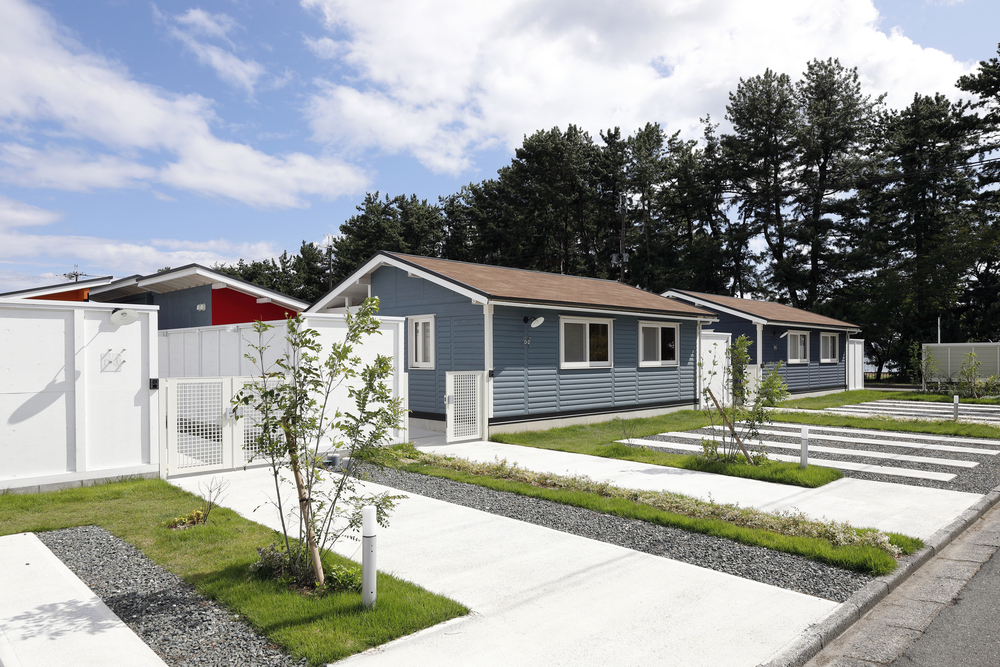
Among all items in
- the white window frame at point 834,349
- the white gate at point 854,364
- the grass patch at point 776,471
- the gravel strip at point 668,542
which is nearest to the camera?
the gravel strip at point 668,542

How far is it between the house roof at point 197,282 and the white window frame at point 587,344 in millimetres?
7061

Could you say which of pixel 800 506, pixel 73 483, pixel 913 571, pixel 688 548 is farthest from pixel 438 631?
pixel 73 483

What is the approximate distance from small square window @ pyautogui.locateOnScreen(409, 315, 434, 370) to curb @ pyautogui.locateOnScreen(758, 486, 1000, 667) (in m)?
9.75

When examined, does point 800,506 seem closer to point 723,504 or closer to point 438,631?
point 723,504

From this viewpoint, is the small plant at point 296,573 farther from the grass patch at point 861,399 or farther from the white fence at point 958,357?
the white fence at point 958,357

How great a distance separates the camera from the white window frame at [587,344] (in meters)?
13.5

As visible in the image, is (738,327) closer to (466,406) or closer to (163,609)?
(466,406)

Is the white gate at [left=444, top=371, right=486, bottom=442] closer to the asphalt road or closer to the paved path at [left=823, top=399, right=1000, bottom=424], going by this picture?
the asphalt road

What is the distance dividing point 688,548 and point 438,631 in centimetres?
259

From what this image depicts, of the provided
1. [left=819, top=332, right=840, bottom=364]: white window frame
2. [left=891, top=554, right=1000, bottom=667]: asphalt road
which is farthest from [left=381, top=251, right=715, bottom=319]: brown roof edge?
[left=819, top=332, right=840, bottom=364]: white window frame

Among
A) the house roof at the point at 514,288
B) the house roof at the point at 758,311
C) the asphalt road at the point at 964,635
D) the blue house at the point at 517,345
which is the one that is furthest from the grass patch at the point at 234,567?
the house roof at the point at 758,311

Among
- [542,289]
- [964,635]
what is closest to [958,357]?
[542,289]

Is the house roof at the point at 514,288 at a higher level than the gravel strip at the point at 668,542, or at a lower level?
higher

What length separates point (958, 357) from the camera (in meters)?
24.7
